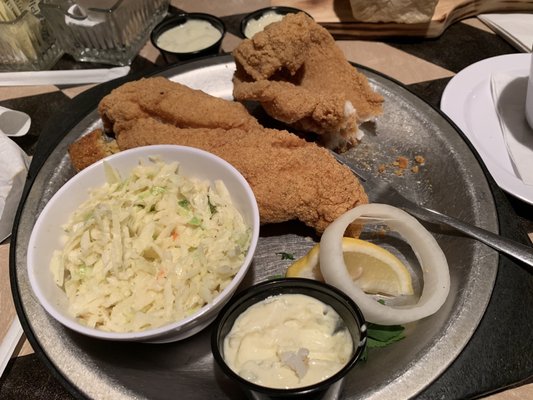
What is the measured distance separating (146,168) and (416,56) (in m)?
1.83

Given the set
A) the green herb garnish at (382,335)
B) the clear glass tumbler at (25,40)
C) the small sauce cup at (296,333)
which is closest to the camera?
the small sauce cup at (296,333)

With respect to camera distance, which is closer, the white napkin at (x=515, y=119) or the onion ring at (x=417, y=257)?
the onion ring at (x=417, y=257)

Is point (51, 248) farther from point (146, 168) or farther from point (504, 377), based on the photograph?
point (504, 377)

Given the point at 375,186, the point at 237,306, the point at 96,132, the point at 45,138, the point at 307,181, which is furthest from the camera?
the point at 45,138

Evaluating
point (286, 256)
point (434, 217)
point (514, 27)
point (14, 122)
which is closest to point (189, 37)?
point (14, 122)

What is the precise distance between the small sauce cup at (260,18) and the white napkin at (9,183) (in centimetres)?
148

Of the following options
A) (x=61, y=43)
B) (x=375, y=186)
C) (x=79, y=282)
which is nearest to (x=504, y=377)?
(x=375, y=186)

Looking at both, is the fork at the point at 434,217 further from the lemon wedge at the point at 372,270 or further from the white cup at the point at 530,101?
the white cup at the point at 530,101

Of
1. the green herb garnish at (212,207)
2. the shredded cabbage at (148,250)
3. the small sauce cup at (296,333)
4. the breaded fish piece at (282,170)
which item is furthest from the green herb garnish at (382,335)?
the green herb garnish at (212,207)

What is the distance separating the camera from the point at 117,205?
5.24ft

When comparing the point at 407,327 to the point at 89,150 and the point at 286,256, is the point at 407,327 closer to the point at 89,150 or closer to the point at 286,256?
the point at 286,256

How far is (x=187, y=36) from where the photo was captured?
273 centimetres

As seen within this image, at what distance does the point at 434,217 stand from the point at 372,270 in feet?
1.16

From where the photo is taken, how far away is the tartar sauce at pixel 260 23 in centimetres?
278
